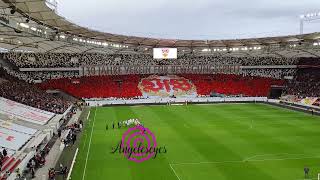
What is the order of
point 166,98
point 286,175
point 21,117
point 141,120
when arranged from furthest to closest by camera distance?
point 166,98 < point 141,120 < point 21,117 < point 286,175

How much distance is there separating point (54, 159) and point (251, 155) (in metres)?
14.4

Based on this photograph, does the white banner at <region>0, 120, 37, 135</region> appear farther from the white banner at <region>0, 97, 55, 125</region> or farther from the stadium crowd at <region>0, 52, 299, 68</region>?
the stadium crowd at <region>0, 52, 299, 68</region>

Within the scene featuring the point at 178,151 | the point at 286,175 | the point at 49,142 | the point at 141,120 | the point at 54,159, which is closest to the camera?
the point at 286,175

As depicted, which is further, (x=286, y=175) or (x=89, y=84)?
(x=89, y=84)

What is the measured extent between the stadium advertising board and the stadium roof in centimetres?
518

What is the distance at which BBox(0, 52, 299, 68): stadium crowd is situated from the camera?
2798 inches

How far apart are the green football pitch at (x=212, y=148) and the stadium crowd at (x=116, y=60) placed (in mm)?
27453

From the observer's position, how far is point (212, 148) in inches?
1180

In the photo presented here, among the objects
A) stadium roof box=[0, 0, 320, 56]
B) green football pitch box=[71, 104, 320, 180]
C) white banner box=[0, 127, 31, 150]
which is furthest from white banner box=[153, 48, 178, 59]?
white banner box=[0, 127, 31, 150]

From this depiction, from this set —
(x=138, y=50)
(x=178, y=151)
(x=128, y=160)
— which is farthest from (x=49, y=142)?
(x=138, y=50)

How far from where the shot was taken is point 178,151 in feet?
95.3

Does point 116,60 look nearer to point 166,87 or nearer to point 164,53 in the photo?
point 164,53

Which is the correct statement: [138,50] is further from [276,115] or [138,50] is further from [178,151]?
[178,151]

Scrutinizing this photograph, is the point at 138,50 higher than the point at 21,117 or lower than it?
higher
